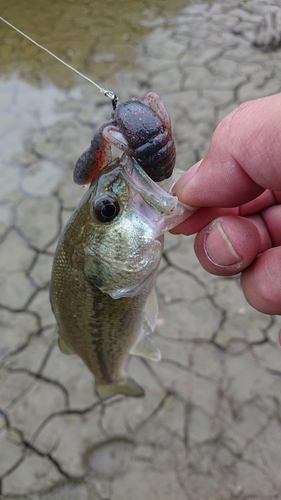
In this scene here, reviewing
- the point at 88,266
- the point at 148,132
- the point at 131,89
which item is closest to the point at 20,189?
the point at 131,89

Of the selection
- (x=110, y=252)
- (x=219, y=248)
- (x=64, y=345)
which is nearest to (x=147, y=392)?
(x=64, y=345)

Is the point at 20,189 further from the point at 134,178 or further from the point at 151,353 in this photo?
the point at 134,178

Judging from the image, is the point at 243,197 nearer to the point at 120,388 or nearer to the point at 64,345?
the point at 64,345

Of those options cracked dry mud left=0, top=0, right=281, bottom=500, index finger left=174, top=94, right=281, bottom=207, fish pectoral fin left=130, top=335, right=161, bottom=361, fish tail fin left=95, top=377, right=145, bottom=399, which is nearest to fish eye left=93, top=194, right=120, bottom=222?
index finger left=174, top=94, right=281, bottom=207

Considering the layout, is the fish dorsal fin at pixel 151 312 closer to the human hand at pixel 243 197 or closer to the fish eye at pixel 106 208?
the human hand at pixel 243 197

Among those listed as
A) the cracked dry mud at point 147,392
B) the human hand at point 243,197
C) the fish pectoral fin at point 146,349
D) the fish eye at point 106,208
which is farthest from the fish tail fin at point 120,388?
the fish eye at point 106,208
